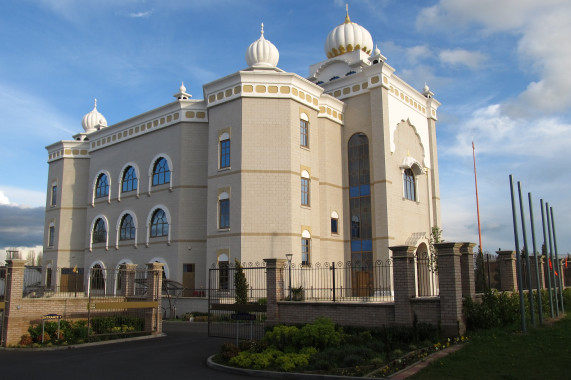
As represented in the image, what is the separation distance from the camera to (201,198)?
30.2 metres


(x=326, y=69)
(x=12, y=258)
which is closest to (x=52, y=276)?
(x=12, y=258)

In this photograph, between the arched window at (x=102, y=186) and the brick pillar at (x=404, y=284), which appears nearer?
the brick pillar at (x=404, y=284)

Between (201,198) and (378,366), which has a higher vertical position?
(201,198)

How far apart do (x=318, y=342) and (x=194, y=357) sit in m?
3.64

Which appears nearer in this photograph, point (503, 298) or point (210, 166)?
point (503, 298)

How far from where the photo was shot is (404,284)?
44.8 feet

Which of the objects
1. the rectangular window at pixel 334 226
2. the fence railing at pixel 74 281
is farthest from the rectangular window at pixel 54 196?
the rectangular window at pixel 334 226

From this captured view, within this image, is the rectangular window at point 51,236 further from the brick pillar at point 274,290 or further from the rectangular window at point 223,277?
the brick pillar at point 274,290

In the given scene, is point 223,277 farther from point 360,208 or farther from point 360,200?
point 360,200

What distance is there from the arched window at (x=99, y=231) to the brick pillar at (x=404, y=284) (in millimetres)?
26417

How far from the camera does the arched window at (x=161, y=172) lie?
31688mm

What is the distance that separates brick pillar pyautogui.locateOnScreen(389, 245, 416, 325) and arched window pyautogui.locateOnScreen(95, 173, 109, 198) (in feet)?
89.2

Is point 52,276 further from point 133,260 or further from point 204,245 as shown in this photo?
point 204,245

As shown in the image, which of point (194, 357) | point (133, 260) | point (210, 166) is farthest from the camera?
point (133, 260)
